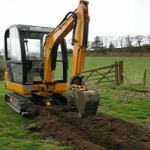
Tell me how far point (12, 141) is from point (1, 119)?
2761 millimetres

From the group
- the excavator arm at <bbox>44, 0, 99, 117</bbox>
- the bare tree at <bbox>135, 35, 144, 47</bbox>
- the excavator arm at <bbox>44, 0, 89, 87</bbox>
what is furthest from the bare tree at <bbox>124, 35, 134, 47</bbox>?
the excavator arm at <bbox>44, 0, 89, 87</bbox>

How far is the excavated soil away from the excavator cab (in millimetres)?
2008

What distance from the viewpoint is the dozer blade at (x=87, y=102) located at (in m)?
8.63

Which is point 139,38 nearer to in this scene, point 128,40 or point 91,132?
point 128,40

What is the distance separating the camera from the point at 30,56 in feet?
41.0

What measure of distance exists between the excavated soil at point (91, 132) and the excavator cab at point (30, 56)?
6.59ft

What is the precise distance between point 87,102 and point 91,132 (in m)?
0.71

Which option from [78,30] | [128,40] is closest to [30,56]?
[78,30]

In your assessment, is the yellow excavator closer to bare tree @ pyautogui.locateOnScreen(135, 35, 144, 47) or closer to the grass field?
the grass field

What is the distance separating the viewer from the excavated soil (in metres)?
7.55

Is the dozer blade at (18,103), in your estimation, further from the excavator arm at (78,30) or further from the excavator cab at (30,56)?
the excavator arm at (78,30)

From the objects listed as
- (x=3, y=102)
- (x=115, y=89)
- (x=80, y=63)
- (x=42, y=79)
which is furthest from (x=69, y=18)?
(x=115, y=89)

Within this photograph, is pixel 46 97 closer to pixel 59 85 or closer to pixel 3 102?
pixel 59 85

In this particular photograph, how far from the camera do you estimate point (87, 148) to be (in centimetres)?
714
